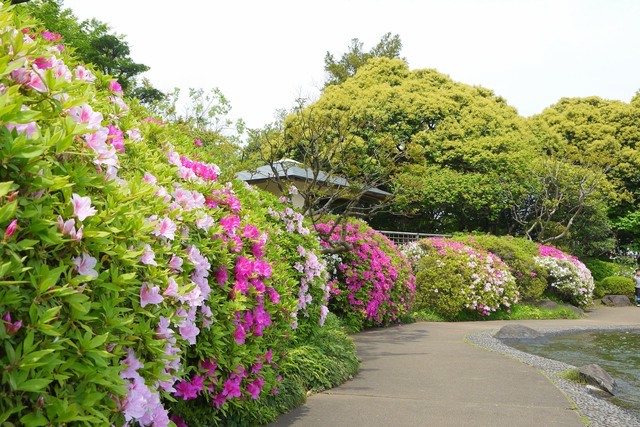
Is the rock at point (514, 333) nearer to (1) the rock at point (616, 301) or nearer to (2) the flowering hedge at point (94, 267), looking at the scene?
(2) the flowering hedge at point (94, 267)

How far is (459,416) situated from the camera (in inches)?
176

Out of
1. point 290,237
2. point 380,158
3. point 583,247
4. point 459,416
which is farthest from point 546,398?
point 583,247

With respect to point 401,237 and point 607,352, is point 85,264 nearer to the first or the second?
point 607,352

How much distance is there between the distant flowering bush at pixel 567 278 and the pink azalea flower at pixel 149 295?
16.4 m

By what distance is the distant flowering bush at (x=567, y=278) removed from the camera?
17109 millimetres

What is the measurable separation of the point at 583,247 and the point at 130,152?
25.5m

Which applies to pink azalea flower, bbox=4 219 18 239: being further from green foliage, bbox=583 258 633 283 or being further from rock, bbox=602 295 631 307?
green foliage, bbox=583 258 633 283

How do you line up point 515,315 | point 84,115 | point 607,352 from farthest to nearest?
point 515,315, point 607,352, point 84,115

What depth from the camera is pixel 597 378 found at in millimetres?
6191

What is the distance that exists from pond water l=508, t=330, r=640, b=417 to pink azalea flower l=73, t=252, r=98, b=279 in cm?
538

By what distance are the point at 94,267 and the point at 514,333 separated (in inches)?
374

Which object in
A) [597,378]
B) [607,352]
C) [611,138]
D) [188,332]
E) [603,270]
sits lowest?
[603,270]

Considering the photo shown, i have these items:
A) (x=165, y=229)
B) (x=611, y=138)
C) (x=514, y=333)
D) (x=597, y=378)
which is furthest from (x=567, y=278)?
(x=165, y=229)

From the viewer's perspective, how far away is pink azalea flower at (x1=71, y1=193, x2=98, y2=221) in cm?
185
